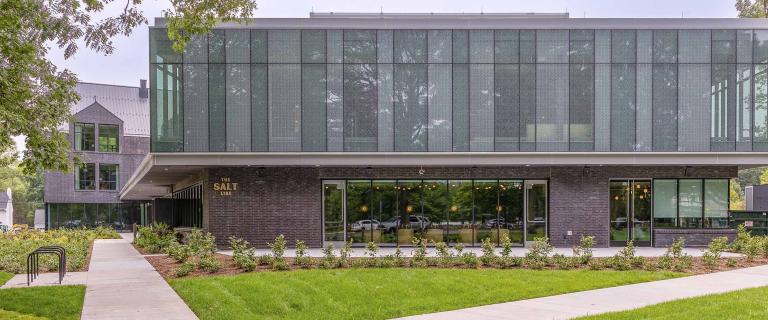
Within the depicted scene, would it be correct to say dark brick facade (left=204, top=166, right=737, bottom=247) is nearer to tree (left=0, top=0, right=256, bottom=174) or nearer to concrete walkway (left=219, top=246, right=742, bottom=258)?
concrete walkway (left=219, top=246, right=742, bottom=258)

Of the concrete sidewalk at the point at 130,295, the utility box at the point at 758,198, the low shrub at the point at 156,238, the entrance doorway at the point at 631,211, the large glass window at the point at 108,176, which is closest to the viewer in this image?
the concrete sidewalk at the point at 130,295

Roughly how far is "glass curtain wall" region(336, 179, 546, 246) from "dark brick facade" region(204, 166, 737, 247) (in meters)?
0.44

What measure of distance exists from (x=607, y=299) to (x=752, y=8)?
135 ft

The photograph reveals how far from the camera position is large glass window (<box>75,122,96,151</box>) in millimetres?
61344

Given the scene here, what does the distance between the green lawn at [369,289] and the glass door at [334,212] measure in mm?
9830

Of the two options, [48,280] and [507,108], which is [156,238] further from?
[507,108]

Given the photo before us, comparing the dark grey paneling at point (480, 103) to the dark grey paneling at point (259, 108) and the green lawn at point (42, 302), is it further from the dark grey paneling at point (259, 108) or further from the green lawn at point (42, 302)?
the green lawn at point (42, 302)

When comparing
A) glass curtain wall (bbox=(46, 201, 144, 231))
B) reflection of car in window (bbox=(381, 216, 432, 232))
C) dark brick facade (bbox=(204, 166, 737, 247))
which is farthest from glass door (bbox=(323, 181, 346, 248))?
glass curtain wall (bbox=(46, 201, 144, 231))

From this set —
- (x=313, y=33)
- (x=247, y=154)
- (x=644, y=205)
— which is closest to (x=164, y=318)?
(x=247, y=154)

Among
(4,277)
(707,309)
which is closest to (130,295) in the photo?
(4,277)

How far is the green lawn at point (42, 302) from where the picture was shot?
1205cm

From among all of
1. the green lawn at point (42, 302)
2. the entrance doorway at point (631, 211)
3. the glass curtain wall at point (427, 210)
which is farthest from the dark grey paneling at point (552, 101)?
the green lawn at point (42, 302)

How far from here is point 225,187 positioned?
25.7 m

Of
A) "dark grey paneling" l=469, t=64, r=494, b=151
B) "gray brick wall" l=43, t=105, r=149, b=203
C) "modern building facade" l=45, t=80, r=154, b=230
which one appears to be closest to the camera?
"dark grey paneling" l=469, t=64, r=494, b=151
